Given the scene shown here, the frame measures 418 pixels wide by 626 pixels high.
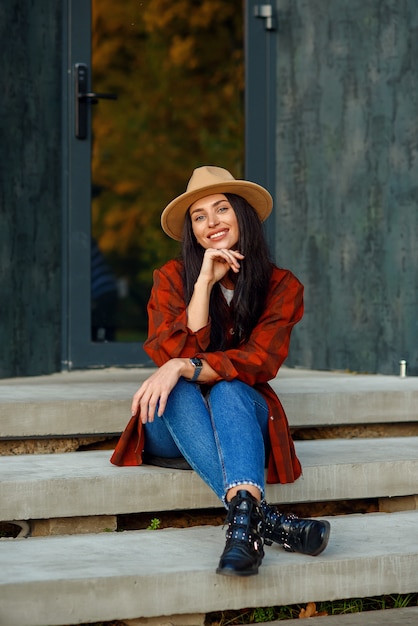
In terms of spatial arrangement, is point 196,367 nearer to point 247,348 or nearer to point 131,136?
point 247,348

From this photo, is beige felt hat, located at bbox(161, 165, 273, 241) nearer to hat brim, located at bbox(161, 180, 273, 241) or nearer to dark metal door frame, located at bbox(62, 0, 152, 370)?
hat brim, located at bbox(161, 180, 273, 241)

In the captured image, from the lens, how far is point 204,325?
3547 millimetres

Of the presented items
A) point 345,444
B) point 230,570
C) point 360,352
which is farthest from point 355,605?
point 360,352

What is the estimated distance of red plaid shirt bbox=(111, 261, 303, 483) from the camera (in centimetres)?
348

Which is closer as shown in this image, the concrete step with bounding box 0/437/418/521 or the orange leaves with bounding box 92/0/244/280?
the concrete step with bounding box 0/437/418/521

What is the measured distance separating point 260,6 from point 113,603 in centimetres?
392

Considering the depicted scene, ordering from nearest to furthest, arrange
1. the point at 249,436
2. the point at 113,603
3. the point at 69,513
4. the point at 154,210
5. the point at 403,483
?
the point at 113,603, the point at 249,436, the point at 69,513, the point at 403,483, the point at 154,210

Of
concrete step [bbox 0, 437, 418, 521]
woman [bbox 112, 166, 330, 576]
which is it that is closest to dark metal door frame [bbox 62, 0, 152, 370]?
concrete step [bbox 0, 437, 418, 521]

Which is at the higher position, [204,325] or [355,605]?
[204,325]

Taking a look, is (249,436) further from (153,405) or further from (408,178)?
(408,178)

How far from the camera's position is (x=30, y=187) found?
5.43m

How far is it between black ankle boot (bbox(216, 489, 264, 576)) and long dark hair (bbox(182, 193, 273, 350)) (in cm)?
72

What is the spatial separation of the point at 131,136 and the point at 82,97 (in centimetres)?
34

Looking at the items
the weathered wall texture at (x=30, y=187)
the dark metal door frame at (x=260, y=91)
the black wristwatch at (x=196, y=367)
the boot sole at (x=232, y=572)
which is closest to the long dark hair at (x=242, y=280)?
the black wristwatch at (x=196, y=367)
